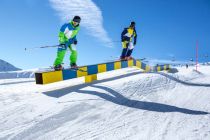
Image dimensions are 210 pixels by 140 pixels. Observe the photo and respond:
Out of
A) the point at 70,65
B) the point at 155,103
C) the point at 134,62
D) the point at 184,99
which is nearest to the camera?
the point at 155,103

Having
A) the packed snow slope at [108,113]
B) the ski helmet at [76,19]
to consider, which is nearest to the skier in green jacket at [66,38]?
the ski helmet at [76,19]

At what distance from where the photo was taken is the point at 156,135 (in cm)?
373

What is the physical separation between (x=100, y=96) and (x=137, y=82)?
1693 millimetres

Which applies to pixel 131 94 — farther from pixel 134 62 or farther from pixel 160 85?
pixel 134 62

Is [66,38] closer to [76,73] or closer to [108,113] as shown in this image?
[76,73]

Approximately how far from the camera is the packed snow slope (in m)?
3.81

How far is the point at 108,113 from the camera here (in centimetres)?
474

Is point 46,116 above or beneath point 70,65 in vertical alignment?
beneath

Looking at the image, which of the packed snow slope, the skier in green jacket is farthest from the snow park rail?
the packed snow slope

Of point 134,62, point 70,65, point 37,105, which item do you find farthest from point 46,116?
point 134,62

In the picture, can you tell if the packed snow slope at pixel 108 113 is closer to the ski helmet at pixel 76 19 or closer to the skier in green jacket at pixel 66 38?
the skier in green jacket at pixel 66 38

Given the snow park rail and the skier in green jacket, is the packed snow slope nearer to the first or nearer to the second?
the snow park rail

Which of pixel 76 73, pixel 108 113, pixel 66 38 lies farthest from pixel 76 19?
pixel 108 113

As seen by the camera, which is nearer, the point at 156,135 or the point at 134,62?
the point at 156,135
